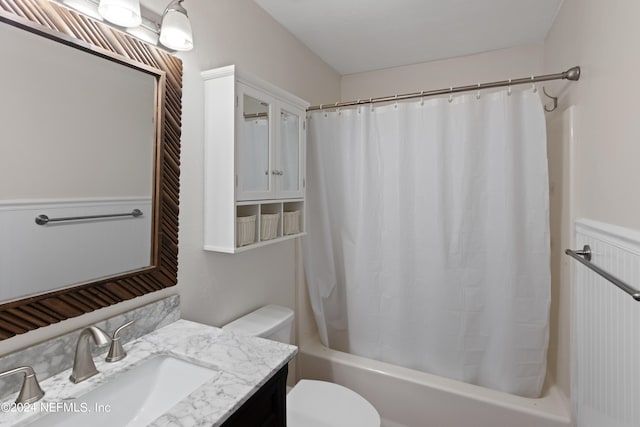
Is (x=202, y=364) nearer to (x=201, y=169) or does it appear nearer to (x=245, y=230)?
(x=245, y=230)

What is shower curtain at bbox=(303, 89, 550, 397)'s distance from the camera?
5.51 ft

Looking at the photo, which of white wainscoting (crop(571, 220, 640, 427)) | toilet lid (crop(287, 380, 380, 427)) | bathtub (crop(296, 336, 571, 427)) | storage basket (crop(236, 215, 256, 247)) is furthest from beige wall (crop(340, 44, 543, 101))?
toilet lid (crop(287, 380, 380, 427))

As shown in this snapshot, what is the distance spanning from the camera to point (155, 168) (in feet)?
3.92

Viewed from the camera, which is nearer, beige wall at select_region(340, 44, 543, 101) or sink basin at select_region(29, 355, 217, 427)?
sink basin at select_region(29, 355, 217, 427)

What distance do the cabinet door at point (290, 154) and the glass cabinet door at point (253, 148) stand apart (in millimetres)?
97

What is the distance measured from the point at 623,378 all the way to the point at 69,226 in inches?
70.0

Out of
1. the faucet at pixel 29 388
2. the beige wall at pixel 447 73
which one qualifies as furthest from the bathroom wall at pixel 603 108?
the faucet at pixel 29 388

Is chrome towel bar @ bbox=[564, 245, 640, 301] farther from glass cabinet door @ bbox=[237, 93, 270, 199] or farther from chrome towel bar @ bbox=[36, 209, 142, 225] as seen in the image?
chrome towel bar @ bbox=[36, 209, 142, 225]

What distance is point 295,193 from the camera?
1.77 meters

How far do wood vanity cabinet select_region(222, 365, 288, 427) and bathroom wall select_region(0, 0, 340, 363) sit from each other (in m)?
0.57

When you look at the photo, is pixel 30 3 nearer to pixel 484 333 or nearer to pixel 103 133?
pixel 103 133

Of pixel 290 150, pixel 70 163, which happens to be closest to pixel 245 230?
pixel 290 150

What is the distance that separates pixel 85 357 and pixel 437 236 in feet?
5.42

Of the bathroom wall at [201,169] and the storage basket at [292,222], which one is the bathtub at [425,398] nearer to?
the bathroom wall at [201,169]
